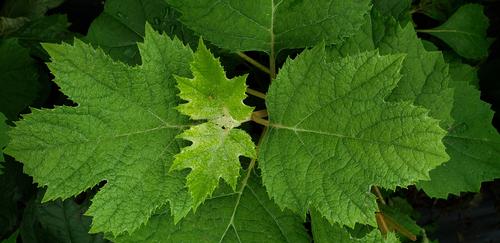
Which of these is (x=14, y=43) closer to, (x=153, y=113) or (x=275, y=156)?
(x=153, y=113)

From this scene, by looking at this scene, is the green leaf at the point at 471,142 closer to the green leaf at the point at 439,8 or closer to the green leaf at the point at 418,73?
the green leaf at the point at 418,73

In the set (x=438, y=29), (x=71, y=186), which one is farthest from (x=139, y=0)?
(x=438, y=29)

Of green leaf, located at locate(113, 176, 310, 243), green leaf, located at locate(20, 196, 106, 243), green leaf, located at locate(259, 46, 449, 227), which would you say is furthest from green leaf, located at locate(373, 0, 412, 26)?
green leaf, located at locate(20, 196, 106, 243)

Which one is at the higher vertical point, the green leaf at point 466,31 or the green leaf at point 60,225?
the green leaf at point 466,31

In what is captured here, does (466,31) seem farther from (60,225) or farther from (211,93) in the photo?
(60,225)

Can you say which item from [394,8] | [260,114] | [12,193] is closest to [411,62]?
[394,8]

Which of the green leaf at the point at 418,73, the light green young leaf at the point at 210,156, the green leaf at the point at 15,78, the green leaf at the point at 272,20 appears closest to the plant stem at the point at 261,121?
the light green young leaf at the point at 210,156
